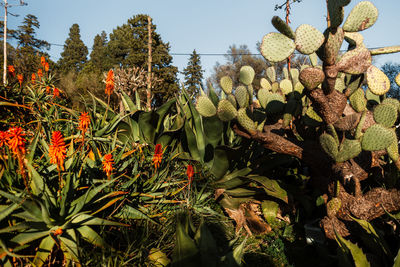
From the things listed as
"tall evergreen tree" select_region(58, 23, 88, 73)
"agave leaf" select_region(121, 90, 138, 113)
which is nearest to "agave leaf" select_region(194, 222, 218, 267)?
"agave leaf" select_region(121, 90, 138, 113)

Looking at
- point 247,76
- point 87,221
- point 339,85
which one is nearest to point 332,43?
point 339,85

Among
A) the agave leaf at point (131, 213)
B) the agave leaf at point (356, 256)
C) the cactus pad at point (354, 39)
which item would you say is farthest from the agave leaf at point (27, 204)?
the cactus pad at point (354, 39)

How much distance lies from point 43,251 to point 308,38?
239cm

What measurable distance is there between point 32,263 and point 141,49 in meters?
26.3

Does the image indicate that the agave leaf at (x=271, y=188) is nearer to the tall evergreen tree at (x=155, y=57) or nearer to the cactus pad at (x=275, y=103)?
the cactus pad at (x=275, y=103)

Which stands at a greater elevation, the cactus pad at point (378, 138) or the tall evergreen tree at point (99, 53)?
the tall evergreen tree at point (99, 53)

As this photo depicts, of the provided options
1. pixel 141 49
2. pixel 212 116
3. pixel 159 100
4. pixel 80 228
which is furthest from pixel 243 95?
pixel 141 49

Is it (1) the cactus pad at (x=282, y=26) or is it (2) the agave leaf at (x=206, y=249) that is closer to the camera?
(2) the agave leaf at (x=206, y=249)

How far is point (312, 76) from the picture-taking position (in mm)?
2008

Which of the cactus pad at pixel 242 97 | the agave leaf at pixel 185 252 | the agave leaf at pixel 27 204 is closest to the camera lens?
the agave leaf at pixel 185 252

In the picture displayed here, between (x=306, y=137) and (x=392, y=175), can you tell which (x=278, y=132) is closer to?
(x=306, y=137)

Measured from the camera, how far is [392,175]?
2.19 m

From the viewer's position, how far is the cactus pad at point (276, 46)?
2.17 meters

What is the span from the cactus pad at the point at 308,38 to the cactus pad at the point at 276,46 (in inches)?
4.8
